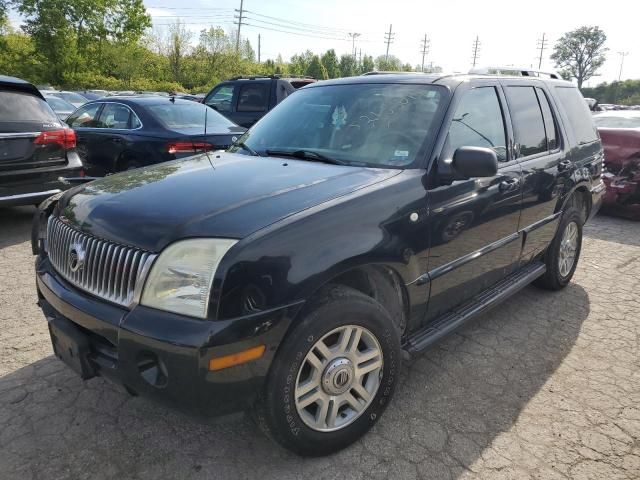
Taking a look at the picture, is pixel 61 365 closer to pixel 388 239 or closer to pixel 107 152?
pixel 388 239

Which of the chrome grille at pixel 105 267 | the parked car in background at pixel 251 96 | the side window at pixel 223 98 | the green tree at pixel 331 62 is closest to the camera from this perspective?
the chrome grille at pixel 105 267

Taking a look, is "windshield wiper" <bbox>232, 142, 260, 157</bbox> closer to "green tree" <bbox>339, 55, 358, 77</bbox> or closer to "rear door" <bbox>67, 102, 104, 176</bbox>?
"rear door" <bbox>67, 102, 104, 176</bbox>

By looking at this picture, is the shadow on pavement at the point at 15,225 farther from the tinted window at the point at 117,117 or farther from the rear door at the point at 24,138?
the tinted window at the point at 117,117

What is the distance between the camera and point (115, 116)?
289 inches

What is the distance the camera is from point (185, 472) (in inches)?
90.8

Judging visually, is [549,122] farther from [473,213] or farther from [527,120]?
[473,213]

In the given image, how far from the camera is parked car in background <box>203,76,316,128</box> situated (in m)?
9.59

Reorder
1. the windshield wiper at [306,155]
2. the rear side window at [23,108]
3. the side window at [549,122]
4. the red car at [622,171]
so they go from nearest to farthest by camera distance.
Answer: the windshield wiper at [306,155], the side window at [549,122], the rear side window at [23,108], the red car at [622,171]

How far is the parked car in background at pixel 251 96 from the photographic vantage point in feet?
31.5

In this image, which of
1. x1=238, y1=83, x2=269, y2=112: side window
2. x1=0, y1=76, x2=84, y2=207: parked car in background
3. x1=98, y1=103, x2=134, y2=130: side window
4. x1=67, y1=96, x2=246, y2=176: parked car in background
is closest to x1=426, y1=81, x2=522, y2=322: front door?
x1=67, y1=96, x2=246, y2=176: parked car in background

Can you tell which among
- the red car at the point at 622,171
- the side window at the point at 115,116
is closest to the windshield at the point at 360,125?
the side window at the point at 115,116

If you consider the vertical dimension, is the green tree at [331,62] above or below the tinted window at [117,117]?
above

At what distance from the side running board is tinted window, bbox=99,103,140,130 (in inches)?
214

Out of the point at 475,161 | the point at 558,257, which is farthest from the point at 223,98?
the point at 475,161
